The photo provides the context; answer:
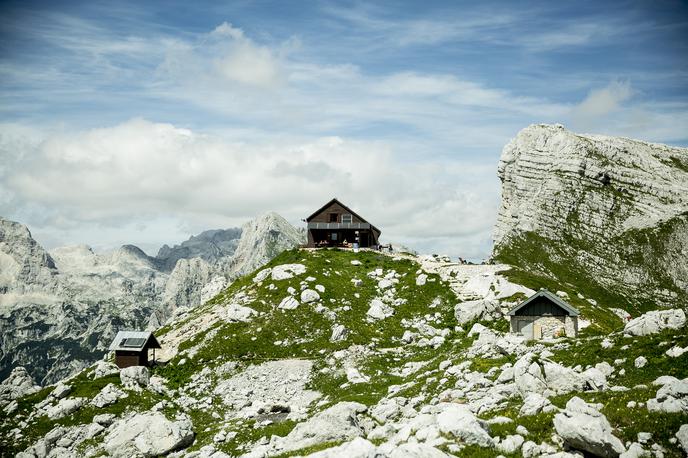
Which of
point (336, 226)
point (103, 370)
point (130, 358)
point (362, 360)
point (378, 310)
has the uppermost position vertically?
point (336, 226)

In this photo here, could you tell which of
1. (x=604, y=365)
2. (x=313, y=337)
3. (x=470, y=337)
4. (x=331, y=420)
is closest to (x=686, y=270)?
(x=470, y=337)

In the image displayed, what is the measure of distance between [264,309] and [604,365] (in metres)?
45.3

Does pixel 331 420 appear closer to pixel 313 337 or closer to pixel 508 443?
pixel 508 443

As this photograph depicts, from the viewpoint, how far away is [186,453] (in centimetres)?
3619

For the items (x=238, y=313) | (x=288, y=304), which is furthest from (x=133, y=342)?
(x=288, y=304)

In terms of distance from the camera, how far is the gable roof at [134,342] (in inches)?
2398

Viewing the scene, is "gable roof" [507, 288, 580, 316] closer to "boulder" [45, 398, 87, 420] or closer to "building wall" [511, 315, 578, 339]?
"building wall" [511, 315, 578, 339]

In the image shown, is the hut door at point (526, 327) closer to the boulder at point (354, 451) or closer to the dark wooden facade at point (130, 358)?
the boulder at point (354, 451)

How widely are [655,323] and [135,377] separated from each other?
4748cm

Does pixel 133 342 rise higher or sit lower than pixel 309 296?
lower

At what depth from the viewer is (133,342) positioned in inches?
2415

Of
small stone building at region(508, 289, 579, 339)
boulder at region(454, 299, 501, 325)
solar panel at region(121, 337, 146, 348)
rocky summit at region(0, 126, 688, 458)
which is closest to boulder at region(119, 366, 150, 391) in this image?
rocky summit at region(0, 126, 688, 458)

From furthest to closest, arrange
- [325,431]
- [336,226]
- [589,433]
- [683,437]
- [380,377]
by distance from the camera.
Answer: [336,226]
[380,377]
[325,431]
[589,433]
[683,437]

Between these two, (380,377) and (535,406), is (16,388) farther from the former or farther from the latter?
(535,406)
